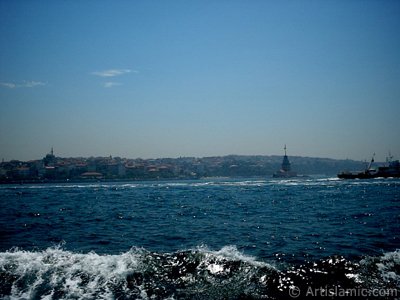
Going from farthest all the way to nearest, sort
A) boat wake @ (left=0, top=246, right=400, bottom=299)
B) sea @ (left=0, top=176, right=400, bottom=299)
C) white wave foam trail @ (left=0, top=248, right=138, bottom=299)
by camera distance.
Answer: white wave foam trail @ (left=0, top=248, right=138, bottom=299) < sea @ (left=0, top=176, right=400, bottom=299) < boat wake @ (left=0, top=246, right=400, bottom=299)

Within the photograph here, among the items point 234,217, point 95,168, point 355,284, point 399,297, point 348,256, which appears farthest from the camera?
point 95,168

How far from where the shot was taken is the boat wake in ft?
25.2

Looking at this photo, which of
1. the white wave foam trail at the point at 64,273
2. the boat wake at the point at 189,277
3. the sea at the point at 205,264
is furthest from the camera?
the white wave foam trail at the point at 64,273

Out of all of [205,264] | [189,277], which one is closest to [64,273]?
[189,277]

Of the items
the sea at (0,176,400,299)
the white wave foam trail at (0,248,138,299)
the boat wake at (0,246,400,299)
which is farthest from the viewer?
the white wave foam trail at (0,248,138,299)

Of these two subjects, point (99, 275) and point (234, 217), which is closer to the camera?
point (99, 275)

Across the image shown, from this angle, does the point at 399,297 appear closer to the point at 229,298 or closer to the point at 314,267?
the point at 314,267

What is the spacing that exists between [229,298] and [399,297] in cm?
419

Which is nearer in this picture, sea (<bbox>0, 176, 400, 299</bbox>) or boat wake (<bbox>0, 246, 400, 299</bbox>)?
boat wake (<bbox>0, 246, 400, 299</bbox>)

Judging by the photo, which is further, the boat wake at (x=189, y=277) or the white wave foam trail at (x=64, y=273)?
the white wave foam trail at (x=64, y=273)

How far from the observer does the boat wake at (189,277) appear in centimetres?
768

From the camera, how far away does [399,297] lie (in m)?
7.12

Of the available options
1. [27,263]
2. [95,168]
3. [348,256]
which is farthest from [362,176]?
[95,168]

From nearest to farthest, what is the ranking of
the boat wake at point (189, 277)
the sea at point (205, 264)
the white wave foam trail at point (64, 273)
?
the boat wake at point (189, 277) → the sea at point (205, 264) → the white wave foam trail at point (64, 273)
